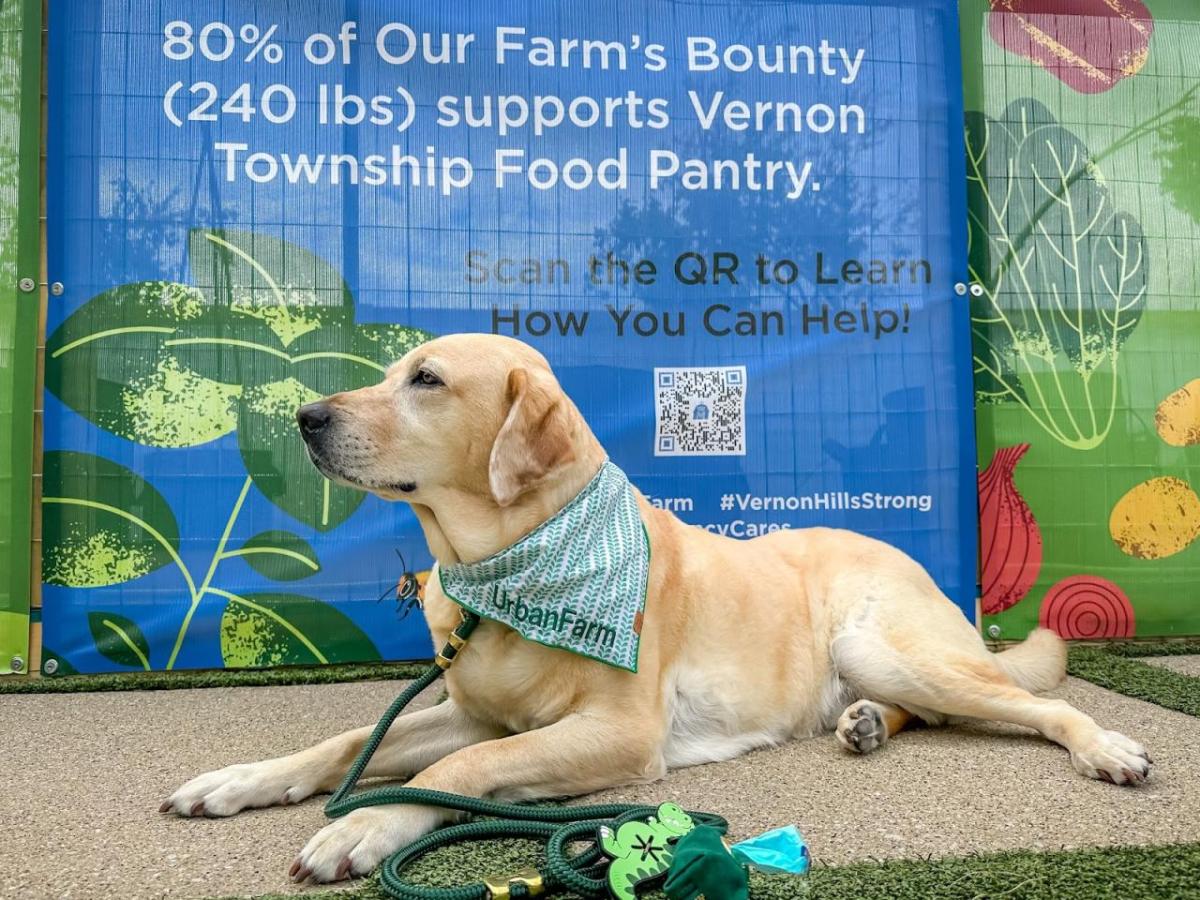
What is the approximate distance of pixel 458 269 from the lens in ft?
11.5

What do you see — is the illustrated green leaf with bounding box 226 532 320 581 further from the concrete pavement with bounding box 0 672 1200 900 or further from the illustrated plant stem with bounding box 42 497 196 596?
the concrete pavement with bounding box 0 672 1200 900

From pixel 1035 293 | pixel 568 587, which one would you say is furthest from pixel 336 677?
pixel 1035 293

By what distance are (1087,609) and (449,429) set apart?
2874 mm

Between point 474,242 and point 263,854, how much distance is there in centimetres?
244

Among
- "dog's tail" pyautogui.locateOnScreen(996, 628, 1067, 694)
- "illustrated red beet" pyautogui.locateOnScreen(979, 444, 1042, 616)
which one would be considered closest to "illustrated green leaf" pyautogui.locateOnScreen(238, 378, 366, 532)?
"dog's tail" pyautogui.locateOnScreen(996, 628, 1067, 694)

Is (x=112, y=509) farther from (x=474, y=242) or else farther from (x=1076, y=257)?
(x=1076, y=257)

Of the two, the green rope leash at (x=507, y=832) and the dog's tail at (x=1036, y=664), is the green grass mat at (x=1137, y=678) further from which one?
the green rope leash at (x=507, y=832)

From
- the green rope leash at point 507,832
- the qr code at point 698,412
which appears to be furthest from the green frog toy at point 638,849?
the qr code at point 698,412

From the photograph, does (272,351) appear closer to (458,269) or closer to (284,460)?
(284,460)

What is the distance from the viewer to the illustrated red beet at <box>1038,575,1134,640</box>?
3594 mm

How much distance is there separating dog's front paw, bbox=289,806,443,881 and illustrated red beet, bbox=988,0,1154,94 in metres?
3.74

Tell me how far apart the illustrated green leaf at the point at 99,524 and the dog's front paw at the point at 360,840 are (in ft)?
6.66

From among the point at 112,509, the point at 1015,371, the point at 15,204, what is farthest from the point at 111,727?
the point at 1015,371

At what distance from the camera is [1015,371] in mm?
3658
